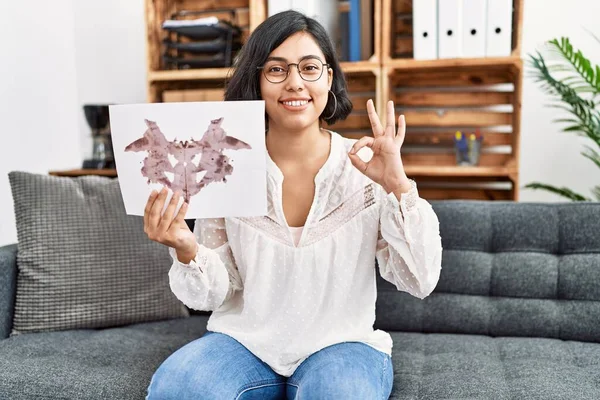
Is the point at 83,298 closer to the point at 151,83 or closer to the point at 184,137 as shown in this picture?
the point at 184,137

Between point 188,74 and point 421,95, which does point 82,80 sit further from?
point 421,95

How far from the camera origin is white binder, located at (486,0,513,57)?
1.78 m

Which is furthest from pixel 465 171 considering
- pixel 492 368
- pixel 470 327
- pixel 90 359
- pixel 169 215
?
pixel 90 359

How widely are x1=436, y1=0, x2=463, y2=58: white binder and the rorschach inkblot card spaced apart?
102 cm

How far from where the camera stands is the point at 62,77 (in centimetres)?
242

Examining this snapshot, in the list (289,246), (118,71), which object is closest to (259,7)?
(118,71)

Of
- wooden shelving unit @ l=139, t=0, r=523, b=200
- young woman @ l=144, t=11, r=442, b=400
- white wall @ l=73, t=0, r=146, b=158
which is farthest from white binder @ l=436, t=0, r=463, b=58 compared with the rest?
white wall @ l=73, t=0, r=146, b=158

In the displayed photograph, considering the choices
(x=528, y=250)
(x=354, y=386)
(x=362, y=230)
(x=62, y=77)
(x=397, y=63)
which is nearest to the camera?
(x=354, y=386)

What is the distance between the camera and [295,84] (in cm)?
112

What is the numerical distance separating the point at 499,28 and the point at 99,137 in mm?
1559

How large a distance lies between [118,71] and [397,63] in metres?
1.27

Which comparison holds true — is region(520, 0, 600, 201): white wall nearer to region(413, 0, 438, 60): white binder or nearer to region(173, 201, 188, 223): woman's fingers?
region(413, 0, 438, 60): white binder

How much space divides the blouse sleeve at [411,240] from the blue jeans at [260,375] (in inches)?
7.0

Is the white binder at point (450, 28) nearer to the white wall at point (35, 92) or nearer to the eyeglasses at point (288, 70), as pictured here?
the eyeglasses at point (288, 70)
